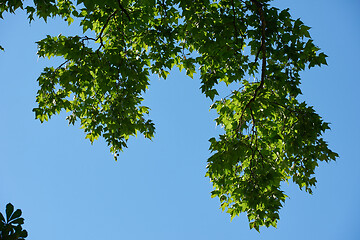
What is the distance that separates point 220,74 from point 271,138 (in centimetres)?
167

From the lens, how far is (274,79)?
6.08 meters

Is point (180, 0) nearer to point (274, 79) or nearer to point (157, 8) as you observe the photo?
point (157, 8)

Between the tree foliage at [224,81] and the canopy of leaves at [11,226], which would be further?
the tree foliage at [224,81]

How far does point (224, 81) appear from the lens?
6.97 m

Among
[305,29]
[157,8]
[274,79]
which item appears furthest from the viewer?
[157,8]

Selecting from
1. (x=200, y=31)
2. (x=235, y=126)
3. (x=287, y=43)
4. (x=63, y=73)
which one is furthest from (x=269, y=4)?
(x=63, y=73)

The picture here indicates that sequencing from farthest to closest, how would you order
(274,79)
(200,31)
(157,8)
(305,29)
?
(157,8) → (200,31) → (274,79) → (305,29)

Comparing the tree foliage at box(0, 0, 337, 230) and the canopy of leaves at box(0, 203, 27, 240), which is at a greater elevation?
the tree foliage at box(0, 0, 337, 230)

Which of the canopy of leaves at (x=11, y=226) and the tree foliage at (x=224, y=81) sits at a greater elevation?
the tree foliage at (x=224, y=81)

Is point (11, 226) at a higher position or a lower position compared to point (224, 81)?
lower

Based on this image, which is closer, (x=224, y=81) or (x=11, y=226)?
(x=11, y=226)

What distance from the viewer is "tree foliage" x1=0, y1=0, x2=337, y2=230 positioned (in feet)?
18.9

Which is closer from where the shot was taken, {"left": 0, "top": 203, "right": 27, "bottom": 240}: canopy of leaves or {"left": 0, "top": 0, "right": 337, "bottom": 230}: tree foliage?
{"left": 0, "top": 203, "right": 27, "bottom": 240}: canopy of leaves

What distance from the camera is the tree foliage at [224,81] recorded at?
577 cm
